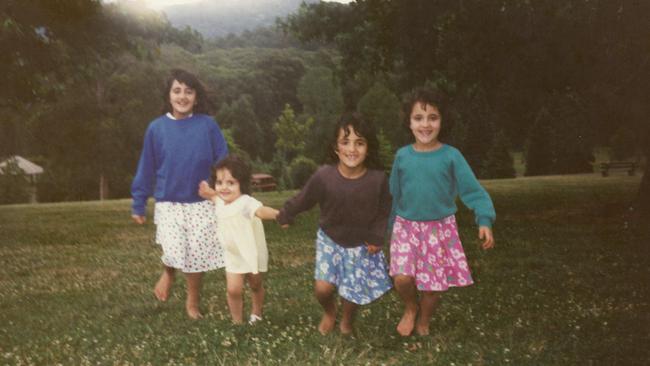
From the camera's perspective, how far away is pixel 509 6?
15461mm

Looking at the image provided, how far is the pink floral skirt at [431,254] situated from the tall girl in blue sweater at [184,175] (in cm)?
208

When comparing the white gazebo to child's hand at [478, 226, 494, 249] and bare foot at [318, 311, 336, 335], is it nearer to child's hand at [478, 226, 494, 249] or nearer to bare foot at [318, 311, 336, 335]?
bare foot at [318, 311, 336, 335]

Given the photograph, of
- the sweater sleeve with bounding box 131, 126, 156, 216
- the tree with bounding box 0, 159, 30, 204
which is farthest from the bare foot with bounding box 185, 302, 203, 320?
the tree with bounding box 0, 159, 30, 204

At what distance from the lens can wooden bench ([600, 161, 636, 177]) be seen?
36.1m

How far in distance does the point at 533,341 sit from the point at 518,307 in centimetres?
142

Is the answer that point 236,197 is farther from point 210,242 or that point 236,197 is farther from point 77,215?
point 77,215

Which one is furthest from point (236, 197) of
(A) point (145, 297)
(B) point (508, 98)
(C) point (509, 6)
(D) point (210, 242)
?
(B) point (508, 98)

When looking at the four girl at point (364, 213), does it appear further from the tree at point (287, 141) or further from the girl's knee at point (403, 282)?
the tree at point (287, 141)

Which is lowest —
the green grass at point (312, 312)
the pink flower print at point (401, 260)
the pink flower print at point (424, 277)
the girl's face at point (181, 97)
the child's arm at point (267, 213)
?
the green grass at point (312, 312)

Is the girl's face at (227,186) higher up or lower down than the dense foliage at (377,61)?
lower down

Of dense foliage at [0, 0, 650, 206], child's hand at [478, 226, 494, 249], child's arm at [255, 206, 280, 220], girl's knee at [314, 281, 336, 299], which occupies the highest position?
dense foliage at [0, 0, 650, 206]

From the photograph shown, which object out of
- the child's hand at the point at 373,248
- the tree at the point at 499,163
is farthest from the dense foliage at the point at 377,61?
the tree at the point at 499,163

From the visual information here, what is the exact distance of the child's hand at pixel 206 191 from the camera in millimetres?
6941

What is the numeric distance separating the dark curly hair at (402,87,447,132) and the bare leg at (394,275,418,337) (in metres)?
1.49
